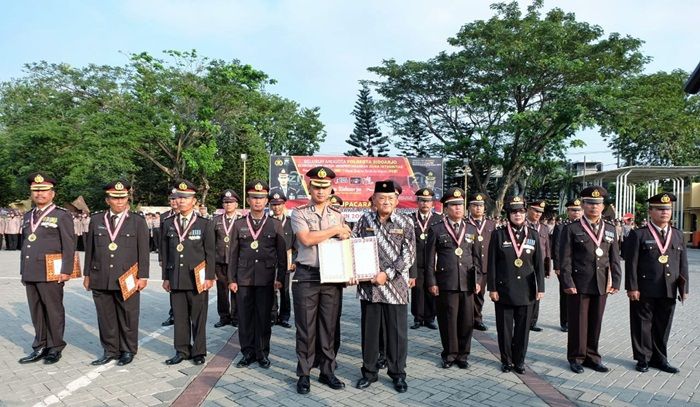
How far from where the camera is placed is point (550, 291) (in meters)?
11.5

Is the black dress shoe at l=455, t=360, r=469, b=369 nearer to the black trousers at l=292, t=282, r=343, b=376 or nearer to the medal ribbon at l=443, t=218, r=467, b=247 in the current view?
the medal ribbon at l=443, t=218, r=467, b=247

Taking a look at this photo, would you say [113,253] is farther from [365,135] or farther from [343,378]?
[365,135]

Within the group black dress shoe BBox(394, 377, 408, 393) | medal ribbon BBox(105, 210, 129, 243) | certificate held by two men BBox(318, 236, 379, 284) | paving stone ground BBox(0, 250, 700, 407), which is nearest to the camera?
paving stone ground BBox(0, 250, 700, 407)

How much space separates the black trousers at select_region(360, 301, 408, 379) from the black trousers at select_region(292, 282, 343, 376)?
31 centimetres

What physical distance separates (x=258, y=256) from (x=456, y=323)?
7.49ft

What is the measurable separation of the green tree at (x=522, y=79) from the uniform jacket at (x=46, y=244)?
21.5 m

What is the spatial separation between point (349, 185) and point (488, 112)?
11.6 metres

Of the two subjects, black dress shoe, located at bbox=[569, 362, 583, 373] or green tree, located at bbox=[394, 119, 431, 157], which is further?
green tree, located at bbox=[394, 119, 431, 157]

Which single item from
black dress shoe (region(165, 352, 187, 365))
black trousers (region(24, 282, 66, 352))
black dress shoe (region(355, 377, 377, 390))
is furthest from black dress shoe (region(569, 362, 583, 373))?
black trousers (region(24, 282, 66, 352))

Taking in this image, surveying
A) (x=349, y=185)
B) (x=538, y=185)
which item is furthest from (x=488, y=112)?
(x=538, y=185)

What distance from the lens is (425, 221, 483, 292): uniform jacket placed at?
19.0 ft

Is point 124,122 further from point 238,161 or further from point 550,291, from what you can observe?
point 550,291

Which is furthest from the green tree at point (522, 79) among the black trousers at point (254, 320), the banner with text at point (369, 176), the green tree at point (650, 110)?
the black trousers at point (254, 320)

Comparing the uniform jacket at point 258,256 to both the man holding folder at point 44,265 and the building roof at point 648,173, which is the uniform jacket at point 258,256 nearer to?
the man holding folder at point 44,265
